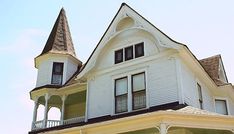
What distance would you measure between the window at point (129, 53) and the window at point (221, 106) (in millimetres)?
6057

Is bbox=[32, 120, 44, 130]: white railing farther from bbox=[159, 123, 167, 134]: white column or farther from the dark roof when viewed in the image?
bbox=[159, 123, 167, 134]: white column

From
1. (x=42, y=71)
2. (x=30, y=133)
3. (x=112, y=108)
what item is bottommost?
(x=30, y=133)

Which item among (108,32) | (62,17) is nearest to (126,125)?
(108,32)

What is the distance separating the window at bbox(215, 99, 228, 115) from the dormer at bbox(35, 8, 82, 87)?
9449mm

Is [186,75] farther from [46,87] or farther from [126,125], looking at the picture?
[46,87]

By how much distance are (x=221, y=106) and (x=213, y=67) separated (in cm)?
240

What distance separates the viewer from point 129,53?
1716cm

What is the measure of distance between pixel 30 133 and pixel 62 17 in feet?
33.3

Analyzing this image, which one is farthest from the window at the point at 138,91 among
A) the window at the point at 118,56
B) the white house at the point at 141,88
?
the window at the point at 118,56

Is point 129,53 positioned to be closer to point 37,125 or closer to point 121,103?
point 121,103

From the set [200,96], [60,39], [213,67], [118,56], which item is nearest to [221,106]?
[213,67]

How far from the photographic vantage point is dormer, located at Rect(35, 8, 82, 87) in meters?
21.8

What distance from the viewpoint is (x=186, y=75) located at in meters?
16.1

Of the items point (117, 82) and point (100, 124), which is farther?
point (117, 82)
